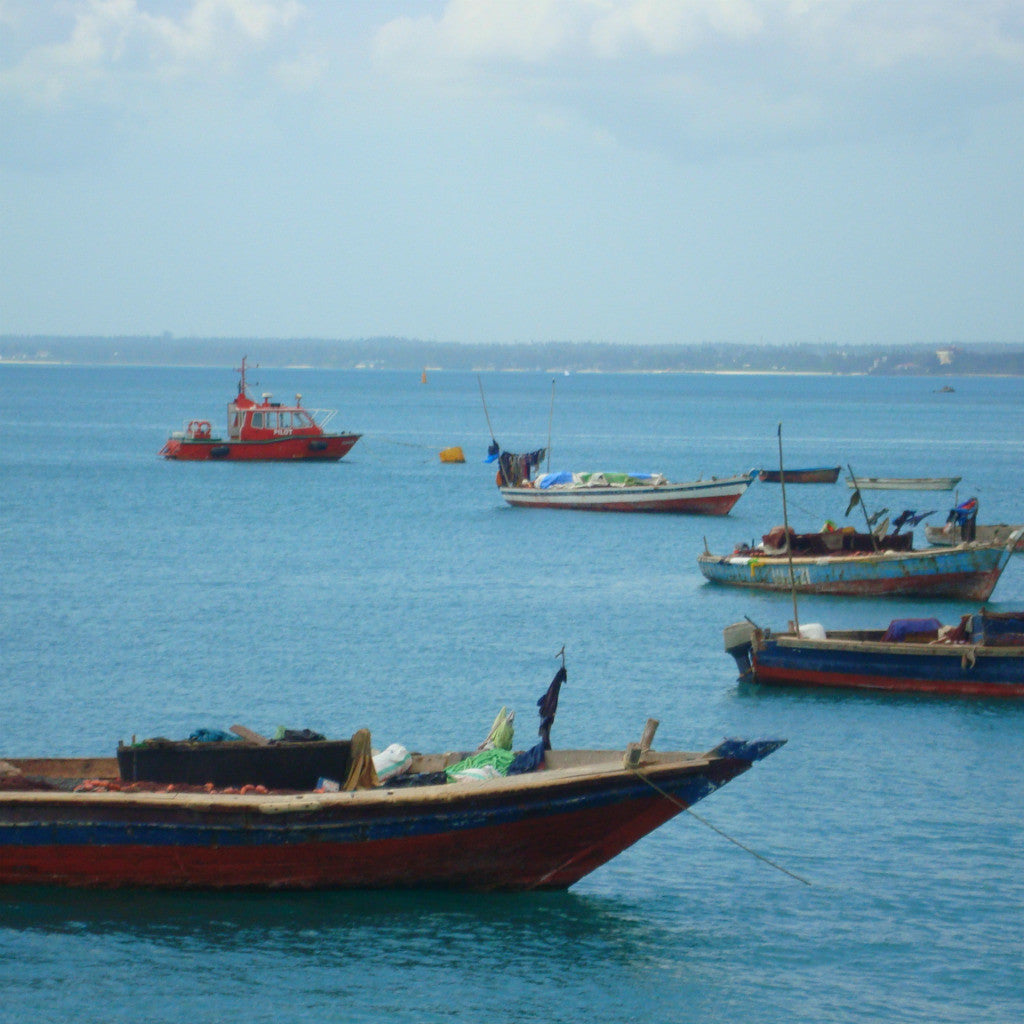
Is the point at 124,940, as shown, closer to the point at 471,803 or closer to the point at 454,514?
the point at 471,803

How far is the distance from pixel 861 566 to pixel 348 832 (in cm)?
2852

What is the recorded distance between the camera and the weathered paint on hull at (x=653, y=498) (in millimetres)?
68062

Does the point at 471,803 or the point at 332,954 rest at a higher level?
the point at 471,803

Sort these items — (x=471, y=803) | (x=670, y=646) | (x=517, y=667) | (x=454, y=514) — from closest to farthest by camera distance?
(x=471, y=803) < (x=517, y=667) < (x=670, y=646) < (x=454, y=514)

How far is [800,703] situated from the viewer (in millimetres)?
31016

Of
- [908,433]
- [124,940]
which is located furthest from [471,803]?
[908,433]

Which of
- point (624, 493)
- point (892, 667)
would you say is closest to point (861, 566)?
point (892, 667)

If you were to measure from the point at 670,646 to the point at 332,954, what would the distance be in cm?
2073

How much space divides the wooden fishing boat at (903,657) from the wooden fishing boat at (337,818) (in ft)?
43.5

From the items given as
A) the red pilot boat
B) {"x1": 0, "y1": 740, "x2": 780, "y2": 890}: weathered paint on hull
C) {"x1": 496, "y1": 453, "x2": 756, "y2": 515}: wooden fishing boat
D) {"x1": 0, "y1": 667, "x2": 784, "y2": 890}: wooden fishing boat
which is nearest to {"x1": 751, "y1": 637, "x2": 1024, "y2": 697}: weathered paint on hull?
{"x1": 0, "y1": 667, "x2": 784, "y2": 890}: wooden fishing boat

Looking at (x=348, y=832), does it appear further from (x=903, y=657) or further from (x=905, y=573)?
(x=905, y=573)

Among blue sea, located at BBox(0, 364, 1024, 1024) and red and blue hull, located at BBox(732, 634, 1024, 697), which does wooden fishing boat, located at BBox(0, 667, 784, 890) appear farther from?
red and blue hull, located at BBox(732, 634, 1024, 697)

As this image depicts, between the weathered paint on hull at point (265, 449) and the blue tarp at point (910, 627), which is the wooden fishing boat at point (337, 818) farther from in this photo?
the weathered paint on hull at point (265, 449)

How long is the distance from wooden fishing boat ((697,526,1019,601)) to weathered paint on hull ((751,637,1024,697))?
31.7 ft
